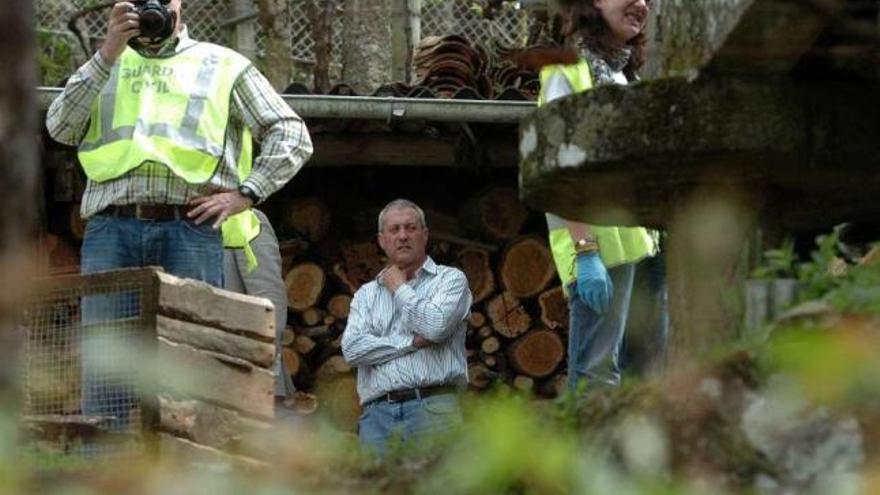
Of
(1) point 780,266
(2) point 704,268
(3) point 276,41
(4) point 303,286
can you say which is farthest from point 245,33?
(1) point 780,266

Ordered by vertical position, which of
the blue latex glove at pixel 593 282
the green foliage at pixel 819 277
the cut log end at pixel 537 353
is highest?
the green foliage at pixel 819 277

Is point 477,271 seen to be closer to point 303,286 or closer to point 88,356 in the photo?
point 303,286

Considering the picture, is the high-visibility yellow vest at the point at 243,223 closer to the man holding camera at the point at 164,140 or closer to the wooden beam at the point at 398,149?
the man holding camera at the point at 164,140

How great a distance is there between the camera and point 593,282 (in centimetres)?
651

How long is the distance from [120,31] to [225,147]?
1.78 ft

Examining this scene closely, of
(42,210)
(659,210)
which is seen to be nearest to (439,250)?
(42,210)

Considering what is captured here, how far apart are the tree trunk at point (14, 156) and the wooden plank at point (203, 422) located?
5.03 m

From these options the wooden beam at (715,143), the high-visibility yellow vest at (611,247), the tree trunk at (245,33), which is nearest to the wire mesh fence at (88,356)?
the high-visibility yellow vest at (611,247)

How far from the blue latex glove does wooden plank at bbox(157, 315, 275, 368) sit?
126cm

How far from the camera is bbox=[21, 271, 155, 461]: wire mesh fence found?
20.9 feet

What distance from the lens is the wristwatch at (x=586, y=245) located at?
6.52 meters

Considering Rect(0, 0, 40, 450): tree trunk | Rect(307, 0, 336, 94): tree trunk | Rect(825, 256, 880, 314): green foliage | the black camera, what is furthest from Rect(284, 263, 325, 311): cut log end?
Rect(0, 0, 40, 450): tree trunk

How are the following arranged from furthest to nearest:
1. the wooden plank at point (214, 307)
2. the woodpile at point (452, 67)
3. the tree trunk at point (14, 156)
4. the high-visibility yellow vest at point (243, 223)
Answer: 1. the woodpile at point (452, 67)
2. the high-visibility yellow vest at point (243, 223)
3. the wooden plank at point (214, 307)
4. the tree trunk at point (14, 156)

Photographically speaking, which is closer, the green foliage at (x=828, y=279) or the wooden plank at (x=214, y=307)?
the green foliage at (x=828, y=279)
